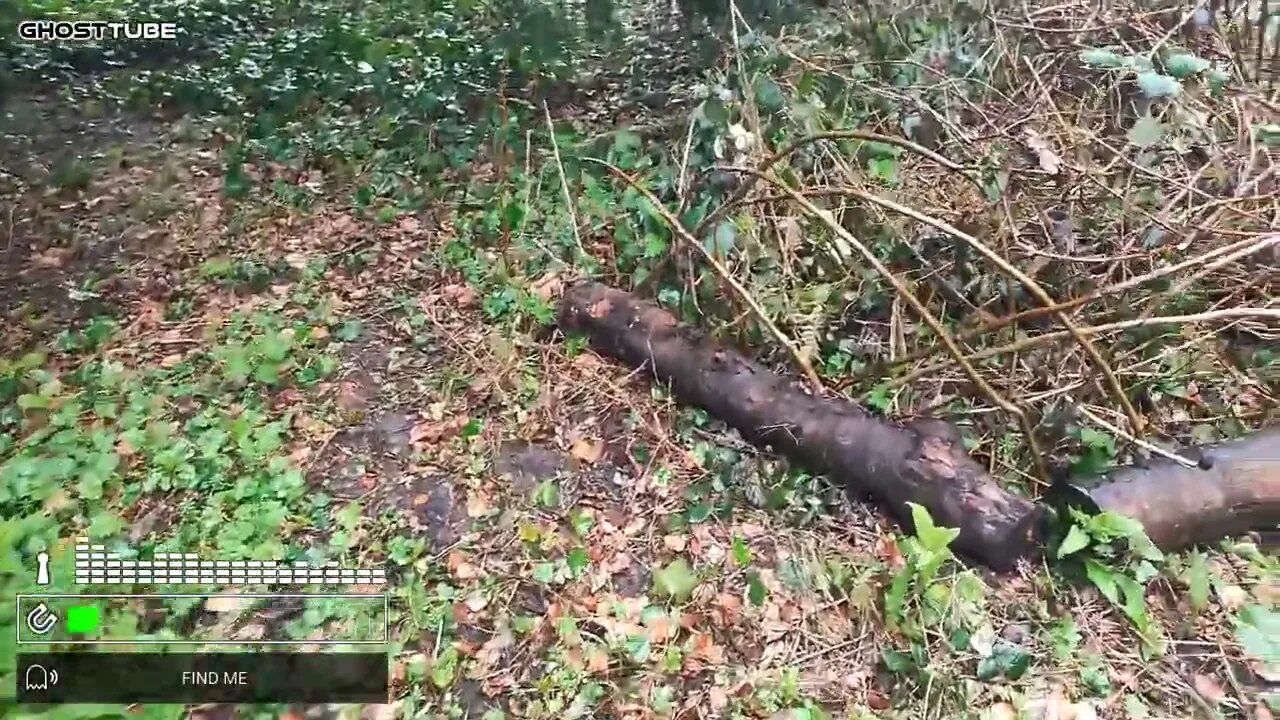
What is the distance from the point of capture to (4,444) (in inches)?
55.9

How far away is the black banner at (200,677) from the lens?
1174mm

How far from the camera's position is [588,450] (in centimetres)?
172

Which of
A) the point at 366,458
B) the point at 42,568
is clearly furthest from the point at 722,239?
the point at 42,568

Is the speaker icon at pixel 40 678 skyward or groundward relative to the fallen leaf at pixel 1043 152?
groundward

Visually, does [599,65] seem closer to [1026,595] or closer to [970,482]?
[970,482]

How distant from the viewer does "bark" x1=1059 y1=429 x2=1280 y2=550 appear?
1.39m

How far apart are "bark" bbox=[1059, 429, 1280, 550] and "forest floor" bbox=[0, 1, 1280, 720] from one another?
0.05 m

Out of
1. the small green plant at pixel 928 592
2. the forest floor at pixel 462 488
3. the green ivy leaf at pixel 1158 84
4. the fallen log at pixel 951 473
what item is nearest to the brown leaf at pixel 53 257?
the forest floor at pixel 462 488

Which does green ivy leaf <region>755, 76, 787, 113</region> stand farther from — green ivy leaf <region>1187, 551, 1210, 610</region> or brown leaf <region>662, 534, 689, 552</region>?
green ivy leaf <region>1187, 551, 1210, 610</region>

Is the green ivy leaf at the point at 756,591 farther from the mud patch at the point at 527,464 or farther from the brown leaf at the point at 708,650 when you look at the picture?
the mud patch at the point at 527,464

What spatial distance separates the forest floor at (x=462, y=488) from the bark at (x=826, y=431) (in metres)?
0.05

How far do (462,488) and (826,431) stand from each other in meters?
0.71

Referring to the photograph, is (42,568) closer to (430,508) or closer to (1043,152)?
(430,508)

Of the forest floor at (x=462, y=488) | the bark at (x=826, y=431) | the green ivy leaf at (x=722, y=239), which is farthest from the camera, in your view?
the green ivy leaf at (x=722, y=239)
